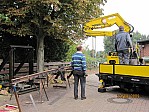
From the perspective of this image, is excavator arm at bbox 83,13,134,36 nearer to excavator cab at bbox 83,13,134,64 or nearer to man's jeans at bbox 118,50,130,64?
excavator cab at bbox 83,13,134,64

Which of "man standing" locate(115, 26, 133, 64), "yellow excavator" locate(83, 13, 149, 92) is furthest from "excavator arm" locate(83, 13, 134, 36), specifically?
"man standing" locate(115, 26, 133, 64)

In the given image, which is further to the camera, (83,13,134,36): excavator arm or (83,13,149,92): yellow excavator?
(83,13,134,36): excavator arm

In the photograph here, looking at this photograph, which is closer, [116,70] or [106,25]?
[116,70]

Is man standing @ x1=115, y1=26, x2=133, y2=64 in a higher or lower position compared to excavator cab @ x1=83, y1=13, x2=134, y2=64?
lower

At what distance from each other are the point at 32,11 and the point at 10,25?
141cm

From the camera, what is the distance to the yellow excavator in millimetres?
8383

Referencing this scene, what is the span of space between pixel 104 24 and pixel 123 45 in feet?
6.74

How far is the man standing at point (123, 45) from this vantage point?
9656 mm

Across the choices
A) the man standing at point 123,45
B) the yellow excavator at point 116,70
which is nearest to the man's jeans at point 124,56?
the man standing at point 123,45

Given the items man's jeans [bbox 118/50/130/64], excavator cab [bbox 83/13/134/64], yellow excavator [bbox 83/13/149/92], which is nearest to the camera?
yellow excavator [bbox 83/13/149/92]

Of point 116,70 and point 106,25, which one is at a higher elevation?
point 106,25

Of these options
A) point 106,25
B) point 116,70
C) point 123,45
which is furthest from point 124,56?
point 106,25

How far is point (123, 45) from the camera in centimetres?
973

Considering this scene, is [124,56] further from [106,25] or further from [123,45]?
[106,25]
